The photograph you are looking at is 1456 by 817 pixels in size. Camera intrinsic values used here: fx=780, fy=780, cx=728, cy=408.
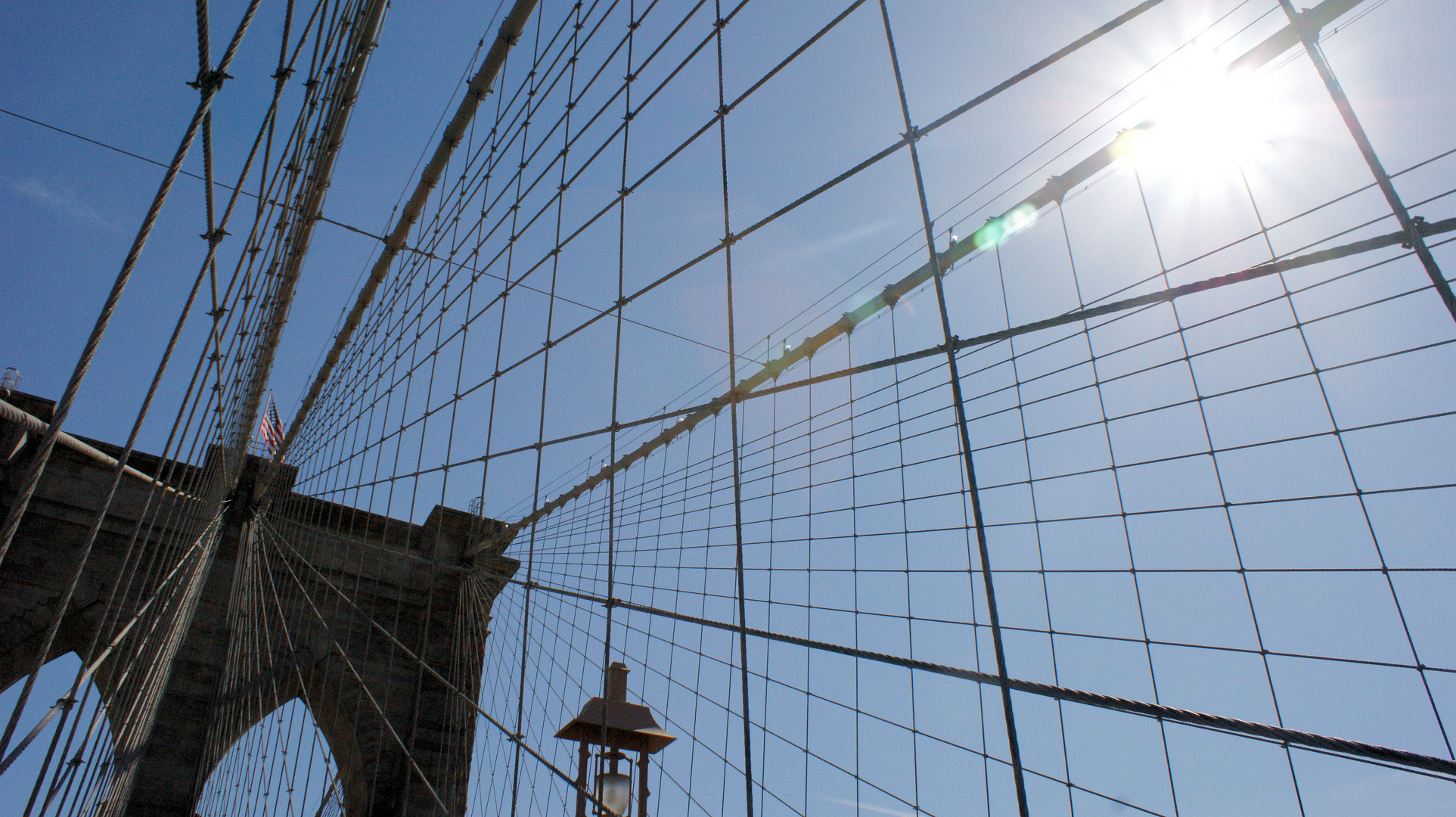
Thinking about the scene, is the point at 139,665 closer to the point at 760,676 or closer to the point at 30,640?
the point at 30,640

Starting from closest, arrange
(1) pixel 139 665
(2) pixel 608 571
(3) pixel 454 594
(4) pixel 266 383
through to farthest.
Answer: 1. (2) pixel 608 571
2. (1) pixel 139 665
3. (4) pixel 266 383
4. (3) pixel 454 594

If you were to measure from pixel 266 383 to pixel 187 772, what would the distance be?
15.4ft

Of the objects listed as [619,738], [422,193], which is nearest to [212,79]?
[619,738]

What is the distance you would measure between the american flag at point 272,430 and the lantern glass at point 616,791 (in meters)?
7.86

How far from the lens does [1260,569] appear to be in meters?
2.75

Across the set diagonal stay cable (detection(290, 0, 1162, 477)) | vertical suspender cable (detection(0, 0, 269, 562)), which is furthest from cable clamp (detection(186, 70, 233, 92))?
diagonal stay cable (detection(290, 0, 1162, 477))

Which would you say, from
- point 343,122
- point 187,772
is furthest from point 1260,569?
point 187,772

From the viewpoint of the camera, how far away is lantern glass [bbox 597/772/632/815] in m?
4.61

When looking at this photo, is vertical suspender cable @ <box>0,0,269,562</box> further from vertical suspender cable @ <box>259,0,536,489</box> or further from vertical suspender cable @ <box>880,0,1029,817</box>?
vertical suspender cable @ <box>259,0,536,489</box>

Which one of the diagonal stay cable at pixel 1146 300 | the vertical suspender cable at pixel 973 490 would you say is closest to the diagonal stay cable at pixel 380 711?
the diagonal stay cable at pixel 1146 300

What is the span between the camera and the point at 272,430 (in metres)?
11.2

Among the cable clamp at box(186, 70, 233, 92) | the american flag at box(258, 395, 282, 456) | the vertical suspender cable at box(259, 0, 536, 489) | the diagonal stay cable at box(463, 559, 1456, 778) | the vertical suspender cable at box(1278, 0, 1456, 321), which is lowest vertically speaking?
the diagonal stay cable at box(463, 559, 1456, 778)

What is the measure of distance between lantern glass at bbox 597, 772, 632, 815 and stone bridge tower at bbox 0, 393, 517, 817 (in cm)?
417

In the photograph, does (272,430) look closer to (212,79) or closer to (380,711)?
(380,711)
